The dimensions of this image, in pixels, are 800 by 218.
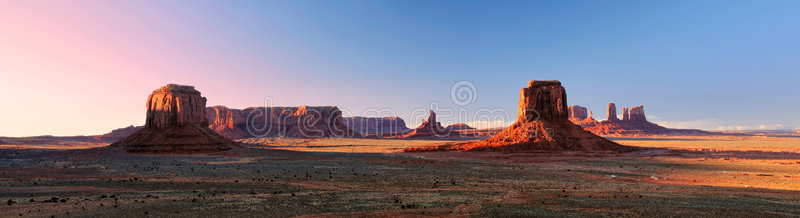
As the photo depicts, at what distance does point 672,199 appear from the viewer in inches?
609

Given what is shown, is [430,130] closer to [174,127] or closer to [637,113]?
[637,113]

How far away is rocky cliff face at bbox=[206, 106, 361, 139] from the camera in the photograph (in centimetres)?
17000

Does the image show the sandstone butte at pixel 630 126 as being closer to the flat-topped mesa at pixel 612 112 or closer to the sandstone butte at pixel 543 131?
the flat-topped mesa at pixel 612 112

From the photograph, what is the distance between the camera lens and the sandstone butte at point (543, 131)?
56156mm

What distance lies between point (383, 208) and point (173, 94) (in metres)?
64.9

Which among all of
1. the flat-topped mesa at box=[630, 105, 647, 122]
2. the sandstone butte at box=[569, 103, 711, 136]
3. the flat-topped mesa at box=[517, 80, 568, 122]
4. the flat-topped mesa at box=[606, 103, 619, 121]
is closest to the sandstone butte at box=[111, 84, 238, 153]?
the flat-topped mesa at box=[517, 80, 568, 122]

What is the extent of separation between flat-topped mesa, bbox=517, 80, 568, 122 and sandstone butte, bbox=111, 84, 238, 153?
55.3 m

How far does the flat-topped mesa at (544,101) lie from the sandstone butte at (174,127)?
2176 inches

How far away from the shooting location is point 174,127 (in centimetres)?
6153

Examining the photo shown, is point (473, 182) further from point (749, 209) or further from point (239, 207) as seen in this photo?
point (239, 207)

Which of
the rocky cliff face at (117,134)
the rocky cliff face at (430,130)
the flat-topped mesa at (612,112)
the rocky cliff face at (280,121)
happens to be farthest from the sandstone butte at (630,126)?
the rocky cliff face at (117,134)

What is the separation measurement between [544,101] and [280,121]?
14240 cm

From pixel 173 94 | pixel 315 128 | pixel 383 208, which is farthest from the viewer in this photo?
pixel 315 128

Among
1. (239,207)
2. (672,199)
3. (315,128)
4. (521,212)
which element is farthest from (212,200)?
(315,128)
